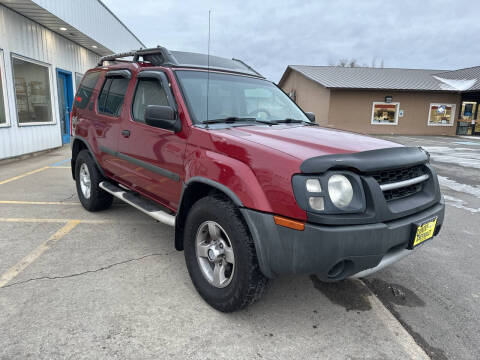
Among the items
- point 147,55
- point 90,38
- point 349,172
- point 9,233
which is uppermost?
point 90,38

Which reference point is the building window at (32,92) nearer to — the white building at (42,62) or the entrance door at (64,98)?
the white building at (42,62)

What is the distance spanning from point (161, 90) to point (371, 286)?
2712 millimetres

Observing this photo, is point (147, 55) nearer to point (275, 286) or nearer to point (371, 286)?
point (275, 286)

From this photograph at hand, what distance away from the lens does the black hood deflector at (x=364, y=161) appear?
7.05ft

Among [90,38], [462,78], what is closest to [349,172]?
[90,38]

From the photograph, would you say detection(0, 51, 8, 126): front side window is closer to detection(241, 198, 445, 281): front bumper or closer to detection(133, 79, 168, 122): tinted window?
detection(133, 79, 168, 122): tinted window

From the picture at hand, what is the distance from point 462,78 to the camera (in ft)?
85.1

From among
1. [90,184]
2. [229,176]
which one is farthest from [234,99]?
[90,184]

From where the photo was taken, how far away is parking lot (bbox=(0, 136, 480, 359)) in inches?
90.8

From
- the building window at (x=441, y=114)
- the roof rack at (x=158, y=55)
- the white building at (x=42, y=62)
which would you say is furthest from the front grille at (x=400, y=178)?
the building window at (x=441, y=114)

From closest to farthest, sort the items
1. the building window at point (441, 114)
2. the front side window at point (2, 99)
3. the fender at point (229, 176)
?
the fender at point (229, 176) < the front side window at point (2, 99) < the building window at point (441, 114)

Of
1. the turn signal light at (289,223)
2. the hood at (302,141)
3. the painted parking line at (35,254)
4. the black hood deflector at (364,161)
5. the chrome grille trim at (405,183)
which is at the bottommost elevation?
the painted parking line at (35,254)

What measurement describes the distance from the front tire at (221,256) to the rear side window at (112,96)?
Result: 2.01 m

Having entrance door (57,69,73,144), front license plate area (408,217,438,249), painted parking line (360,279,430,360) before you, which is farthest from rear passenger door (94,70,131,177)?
entrance door (57,69,73,144)
